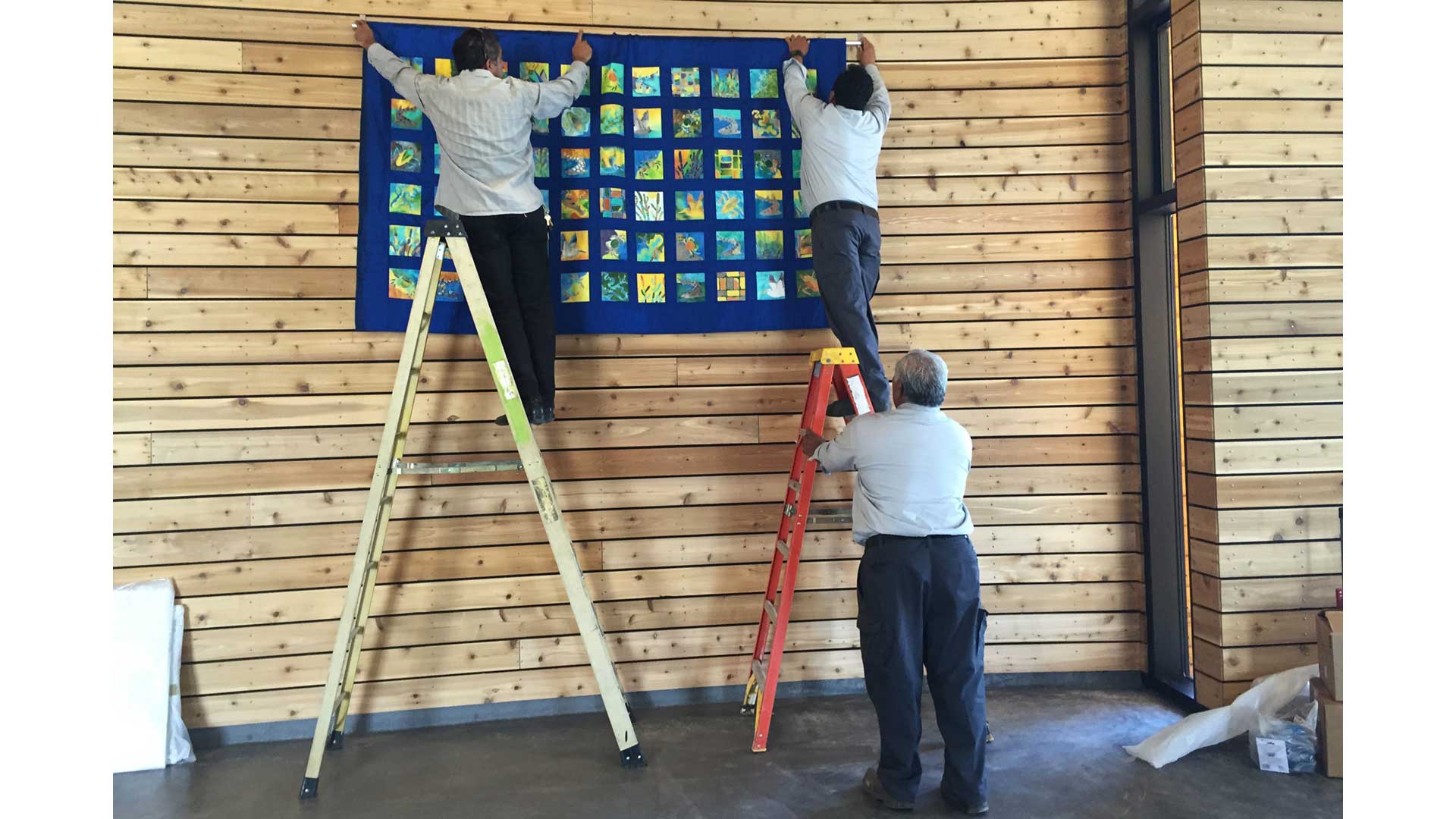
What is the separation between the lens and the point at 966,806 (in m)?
3.21

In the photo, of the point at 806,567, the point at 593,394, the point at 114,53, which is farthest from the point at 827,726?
the point at 114,53

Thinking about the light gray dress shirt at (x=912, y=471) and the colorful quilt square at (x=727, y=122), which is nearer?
the light gray dress shirt at (x=912, y=471)

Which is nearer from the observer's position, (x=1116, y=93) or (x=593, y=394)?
(x=593, y=394)

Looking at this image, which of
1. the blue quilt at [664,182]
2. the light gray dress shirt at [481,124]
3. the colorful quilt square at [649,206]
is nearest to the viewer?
the light gray dress shirt at [481,124]

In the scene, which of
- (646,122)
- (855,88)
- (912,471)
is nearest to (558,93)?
(646,122)

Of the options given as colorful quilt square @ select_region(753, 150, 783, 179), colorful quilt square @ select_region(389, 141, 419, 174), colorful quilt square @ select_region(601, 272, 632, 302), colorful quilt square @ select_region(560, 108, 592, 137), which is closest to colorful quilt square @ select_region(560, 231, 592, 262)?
colorful quilt square @ select_region(601, 272, 632, 302)

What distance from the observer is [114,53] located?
4.08 meters

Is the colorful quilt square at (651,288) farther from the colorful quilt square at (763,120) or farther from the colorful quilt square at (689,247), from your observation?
the colorful quilt square at (763,120)

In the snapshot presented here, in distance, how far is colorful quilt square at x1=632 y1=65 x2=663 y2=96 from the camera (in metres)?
4.41

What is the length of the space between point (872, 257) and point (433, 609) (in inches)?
100

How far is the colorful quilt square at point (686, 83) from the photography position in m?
4.43

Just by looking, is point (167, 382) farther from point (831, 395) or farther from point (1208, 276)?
point (1208, 276)

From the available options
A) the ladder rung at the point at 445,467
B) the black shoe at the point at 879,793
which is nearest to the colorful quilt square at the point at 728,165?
the ladder rung at the point at 445,467

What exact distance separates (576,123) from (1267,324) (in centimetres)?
321
